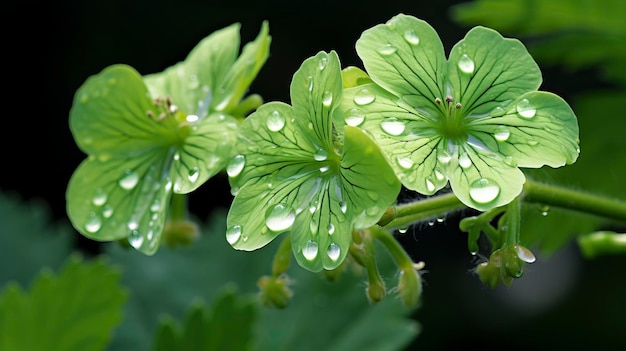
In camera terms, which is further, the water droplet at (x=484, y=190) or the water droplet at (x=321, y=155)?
the water droplet at (x=321, y=155)

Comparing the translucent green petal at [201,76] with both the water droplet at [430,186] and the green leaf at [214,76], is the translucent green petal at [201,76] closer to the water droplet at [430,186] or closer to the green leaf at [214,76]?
the green leaf at [214,76]

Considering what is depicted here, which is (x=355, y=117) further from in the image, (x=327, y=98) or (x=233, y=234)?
(x=233, y=234)


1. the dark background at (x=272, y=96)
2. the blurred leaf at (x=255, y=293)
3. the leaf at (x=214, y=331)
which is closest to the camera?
the leaf at (x=214, y=331)

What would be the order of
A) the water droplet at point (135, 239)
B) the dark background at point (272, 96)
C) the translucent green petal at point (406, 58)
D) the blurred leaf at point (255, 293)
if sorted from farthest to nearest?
the dark background at point (272, 96)
the blurred leaf at point (255, 293)
the water droplet at point (135, 239)
the translucent green petal at point (406, 58)

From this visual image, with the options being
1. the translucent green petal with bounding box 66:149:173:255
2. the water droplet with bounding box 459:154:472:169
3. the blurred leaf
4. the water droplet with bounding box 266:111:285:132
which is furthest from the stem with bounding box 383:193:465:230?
the blurred leaf

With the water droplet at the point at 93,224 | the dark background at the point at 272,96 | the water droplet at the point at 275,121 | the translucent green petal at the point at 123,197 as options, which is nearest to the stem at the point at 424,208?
the water droplet at the point at 275,121

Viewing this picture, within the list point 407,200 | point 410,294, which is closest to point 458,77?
point 407,200
